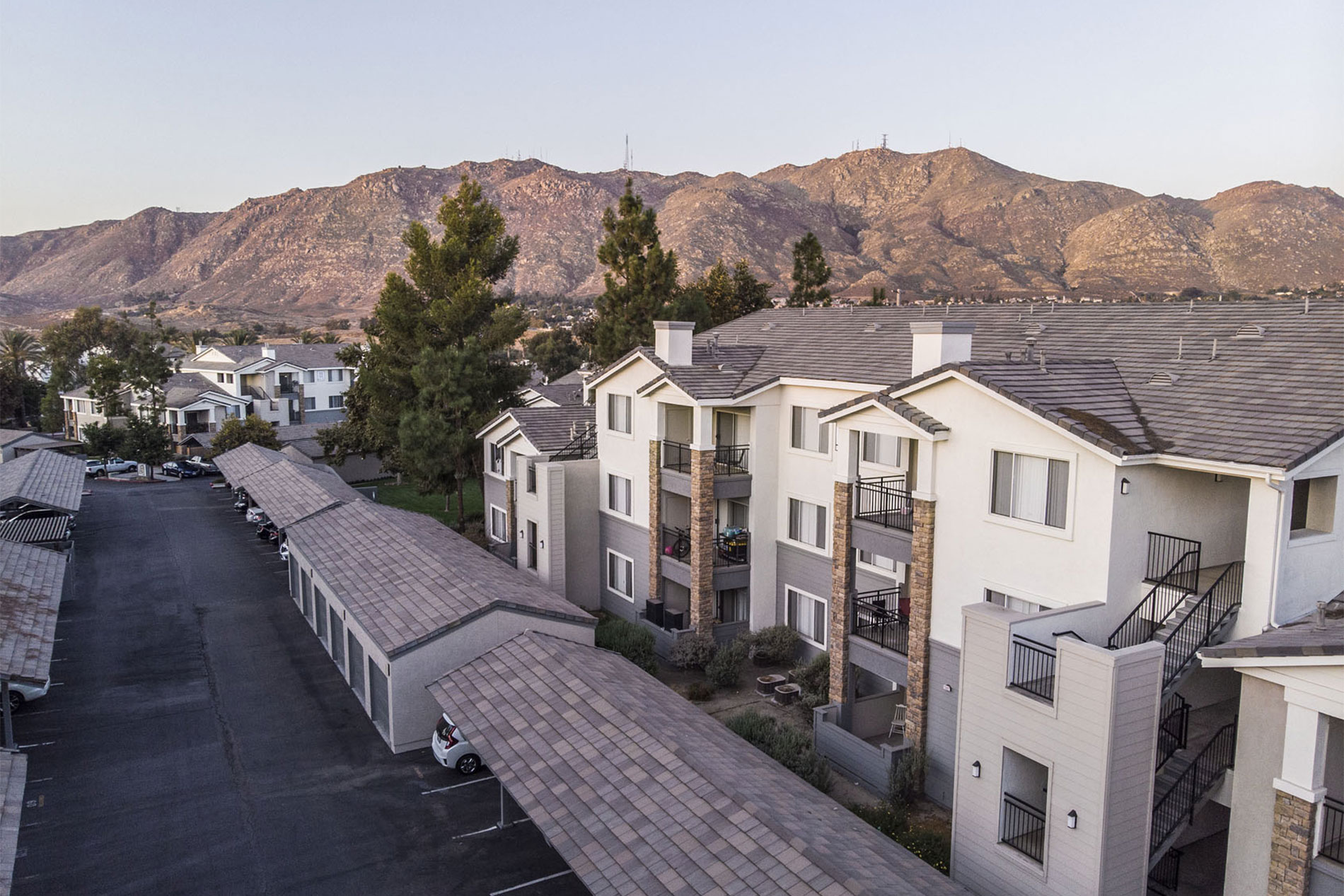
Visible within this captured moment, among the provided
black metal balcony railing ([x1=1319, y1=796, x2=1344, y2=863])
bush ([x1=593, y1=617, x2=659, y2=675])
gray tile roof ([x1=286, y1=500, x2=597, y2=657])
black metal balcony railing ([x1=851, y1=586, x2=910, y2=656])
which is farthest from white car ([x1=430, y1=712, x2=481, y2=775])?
black metal balcony railing ([x1=1319, y1=796, x2=1344, y2=863])

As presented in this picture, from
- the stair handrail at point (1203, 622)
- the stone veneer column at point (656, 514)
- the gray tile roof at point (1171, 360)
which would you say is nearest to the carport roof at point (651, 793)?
the stair handrail at point (1203, 622)

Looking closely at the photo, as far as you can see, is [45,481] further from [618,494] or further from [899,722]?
[899,722]

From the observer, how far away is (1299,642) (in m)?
12.2

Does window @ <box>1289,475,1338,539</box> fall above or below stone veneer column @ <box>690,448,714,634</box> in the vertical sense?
above

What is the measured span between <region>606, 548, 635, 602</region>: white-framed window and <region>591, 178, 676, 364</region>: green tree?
18.4 meters

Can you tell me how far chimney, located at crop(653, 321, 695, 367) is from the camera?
97.5 feet

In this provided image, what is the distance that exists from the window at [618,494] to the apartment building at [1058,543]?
16.8ft

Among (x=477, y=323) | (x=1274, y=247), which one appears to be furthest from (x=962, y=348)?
(x=1274, y=247)

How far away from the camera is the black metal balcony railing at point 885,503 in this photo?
2159 cm

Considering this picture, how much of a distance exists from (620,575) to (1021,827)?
63.8 ft

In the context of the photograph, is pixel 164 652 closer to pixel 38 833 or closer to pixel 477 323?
pixel 38 833

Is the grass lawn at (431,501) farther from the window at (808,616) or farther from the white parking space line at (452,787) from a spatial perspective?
the white parking space line at (452,787)

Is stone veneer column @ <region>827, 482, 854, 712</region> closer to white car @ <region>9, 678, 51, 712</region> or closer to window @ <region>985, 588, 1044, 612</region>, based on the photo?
window @ <region>985, 588, 1044, 612</region>

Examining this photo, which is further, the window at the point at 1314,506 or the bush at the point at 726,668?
the bush at the point at 726,668
